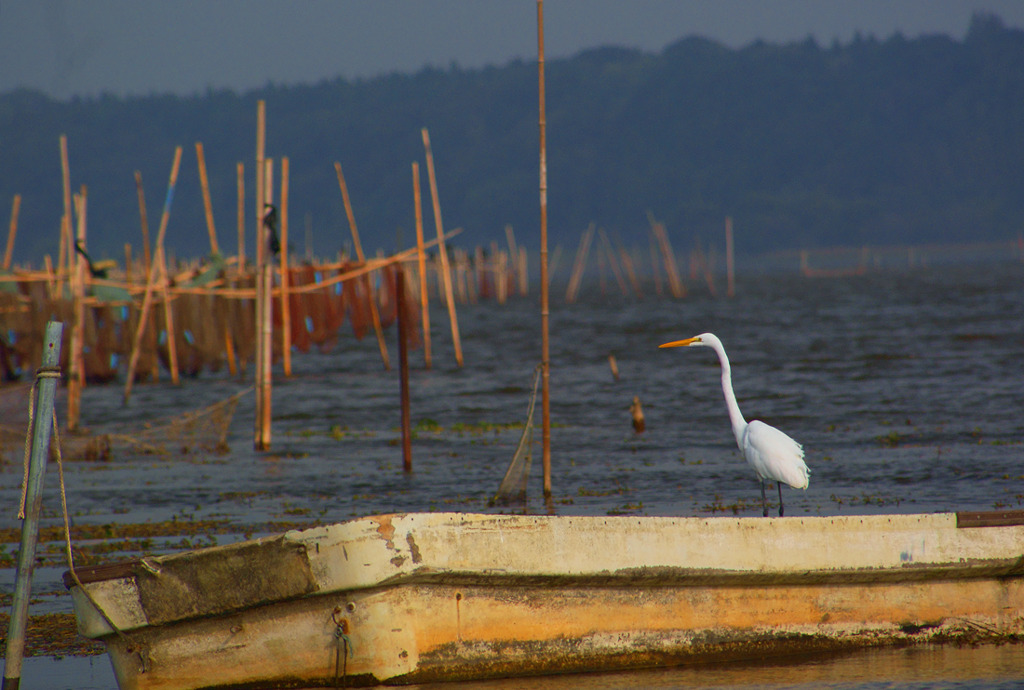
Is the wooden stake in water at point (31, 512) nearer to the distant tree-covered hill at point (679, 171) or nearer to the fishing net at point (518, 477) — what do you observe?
the fishing net at point (518, 477)

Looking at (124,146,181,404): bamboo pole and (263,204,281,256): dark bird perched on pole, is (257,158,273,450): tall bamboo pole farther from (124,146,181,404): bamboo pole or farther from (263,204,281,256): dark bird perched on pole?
(124,146,181,404): bamboo pole

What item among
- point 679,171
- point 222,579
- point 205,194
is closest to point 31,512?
point 222,579

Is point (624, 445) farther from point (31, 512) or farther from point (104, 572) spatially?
point (31, 512)

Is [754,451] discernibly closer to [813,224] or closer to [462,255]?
[462,255]

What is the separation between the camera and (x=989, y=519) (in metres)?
7.16

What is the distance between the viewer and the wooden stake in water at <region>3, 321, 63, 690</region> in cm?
586

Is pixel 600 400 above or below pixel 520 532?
below

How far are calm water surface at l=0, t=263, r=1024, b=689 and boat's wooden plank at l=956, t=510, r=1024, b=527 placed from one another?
0.71 metres

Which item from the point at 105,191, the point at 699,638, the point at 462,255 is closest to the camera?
the point at 699,638

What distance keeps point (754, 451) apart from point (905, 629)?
2286 mm

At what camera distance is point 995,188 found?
168625mm

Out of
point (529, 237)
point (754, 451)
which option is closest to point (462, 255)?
point (754, 451)

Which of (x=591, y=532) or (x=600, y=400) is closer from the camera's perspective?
(x=591, y=532)

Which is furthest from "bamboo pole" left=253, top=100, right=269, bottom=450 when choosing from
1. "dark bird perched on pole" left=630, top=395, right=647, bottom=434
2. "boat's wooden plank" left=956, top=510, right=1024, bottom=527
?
"boat's wooden plank" left=956, top=510, right=1024, bottom=527
